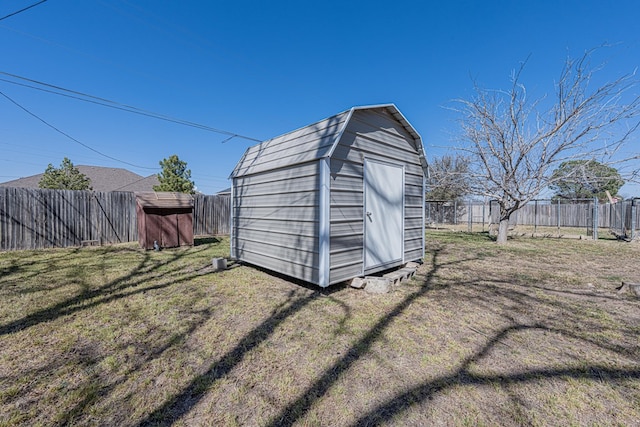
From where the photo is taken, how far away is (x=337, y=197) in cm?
369

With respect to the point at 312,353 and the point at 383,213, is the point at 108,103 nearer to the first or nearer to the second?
the point at 383,213

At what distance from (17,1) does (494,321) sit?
32.7 ft

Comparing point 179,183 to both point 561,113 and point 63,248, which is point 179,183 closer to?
point 63,248

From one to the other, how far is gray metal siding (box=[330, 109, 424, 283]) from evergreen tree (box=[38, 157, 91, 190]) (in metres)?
20.8

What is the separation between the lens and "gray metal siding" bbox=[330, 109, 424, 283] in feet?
12.1

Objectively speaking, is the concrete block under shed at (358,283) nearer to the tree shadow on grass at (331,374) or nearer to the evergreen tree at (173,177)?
the tree shadow on grass at (331,374)

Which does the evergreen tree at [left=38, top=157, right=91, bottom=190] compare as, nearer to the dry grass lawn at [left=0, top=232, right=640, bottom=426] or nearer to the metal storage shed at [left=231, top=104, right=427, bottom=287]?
the dry grass lawn at [left=0, top=232, right=640, bottom=426]

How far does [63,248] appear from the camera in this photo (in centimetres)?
730

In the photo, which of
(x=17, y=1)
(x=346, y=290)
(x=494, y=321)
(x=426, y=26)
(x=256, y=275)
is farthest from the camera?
(x=426, y=26)

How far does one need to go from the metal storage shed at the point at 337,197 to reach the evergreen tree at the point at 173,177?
15.7 meters

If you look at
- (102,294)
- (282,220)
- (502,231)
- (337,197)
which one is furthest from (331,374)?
(502,231)

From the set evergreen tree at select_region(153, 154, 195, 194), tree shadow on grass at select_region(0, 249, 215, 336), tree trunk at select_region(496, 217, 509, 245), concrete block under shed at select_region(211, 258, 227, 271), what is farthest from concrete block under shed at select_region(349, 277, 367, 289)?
evergreen tree at select_region(153, 154, 195, 194)

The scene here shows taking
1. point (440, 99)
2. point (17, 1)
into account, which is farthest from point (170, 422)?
point (440, 99)

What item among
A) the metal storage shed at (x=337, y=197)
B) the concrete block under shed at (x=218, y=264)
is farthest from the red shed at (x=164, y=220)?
the metal storage shed at (x=337, y=197)
